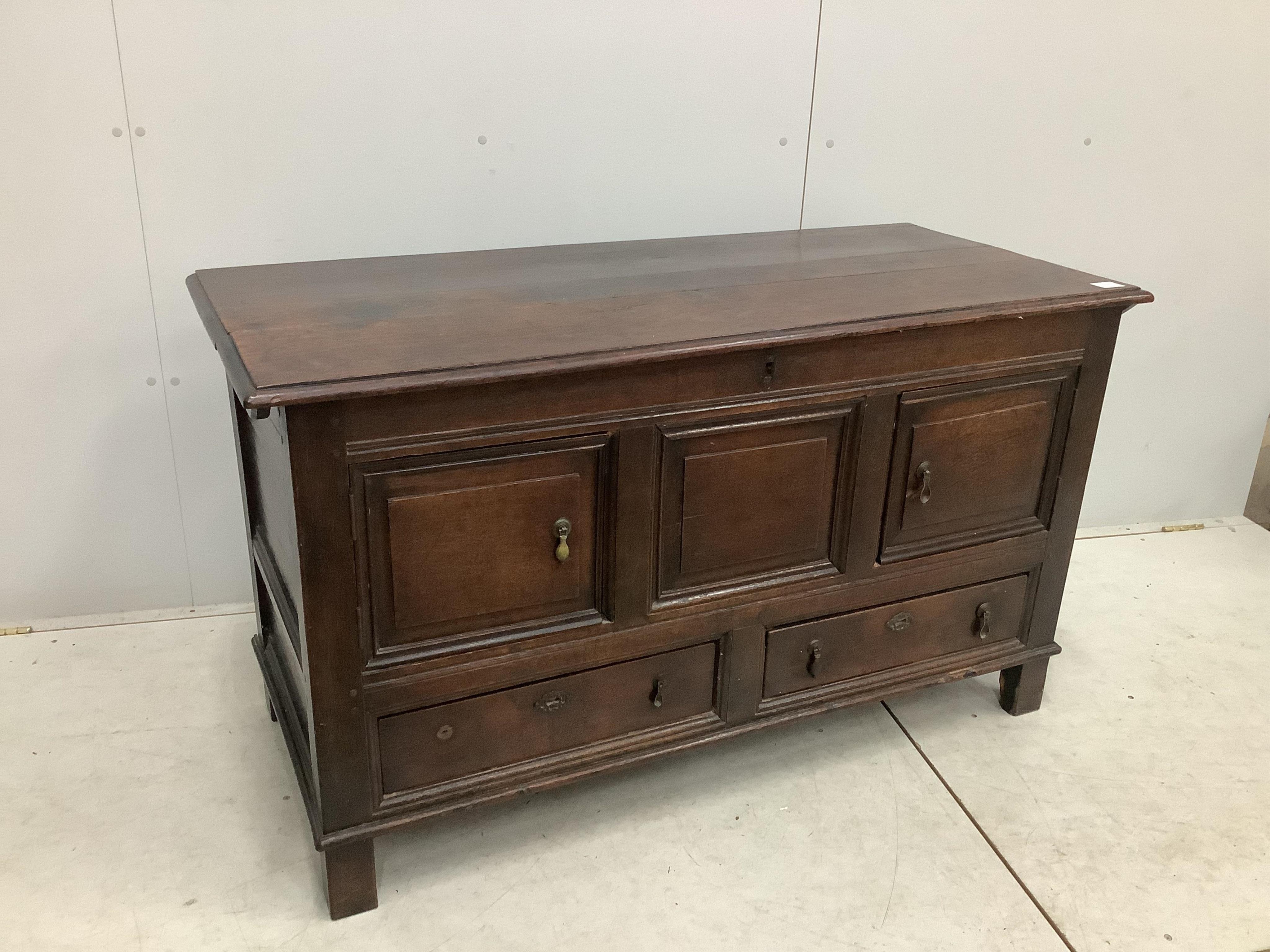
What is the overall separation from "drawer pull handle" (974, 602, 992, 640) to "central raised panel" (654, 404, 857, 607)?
388mm

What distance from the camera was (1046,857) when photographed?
74.4 inches

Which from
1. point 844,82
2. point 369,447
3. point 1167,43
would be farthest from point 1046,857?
point 1167,43

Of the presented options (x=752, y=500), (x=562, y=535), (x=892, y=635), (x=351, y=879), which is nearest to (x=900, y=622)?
(x=892, y=635)

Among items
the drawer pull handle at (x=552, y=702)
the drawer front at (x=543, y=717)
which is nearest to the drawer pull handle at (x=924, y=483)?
the drawer front at (x=543, y=717)

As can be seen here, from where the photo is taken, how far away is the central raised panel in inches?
67.7

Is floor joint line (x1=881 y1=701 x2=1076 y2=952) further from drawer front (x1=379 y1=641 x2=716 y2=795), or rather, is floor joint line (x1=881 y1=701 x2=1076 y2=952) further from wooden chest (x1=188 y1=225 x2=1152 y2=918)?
drawer front (x1=379 y1=641 x2=716 y2=795)

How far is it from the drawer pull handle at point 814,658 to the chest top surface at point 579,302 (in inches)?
23.2

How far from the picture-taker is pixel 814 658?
78.1 inches

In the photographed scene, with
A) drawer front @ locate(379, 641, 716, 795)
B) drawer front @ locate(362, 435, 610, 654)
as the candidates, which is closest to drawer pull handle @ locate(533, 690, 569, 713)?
drawer front @ locate(379, 641, 716, 795)

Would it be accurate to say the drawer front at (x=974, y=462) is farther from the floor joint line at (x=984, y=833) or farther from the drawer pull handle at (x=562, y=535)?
the drawer pull handle at (x=562, y=535)

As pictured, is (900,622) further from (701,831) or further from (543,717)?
(543,717)

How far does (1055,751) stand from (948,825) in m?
0.35

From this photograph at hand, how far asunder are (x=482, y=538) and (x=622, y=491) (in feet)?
0.73

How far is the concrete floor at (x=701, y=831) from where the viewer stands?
172cm
